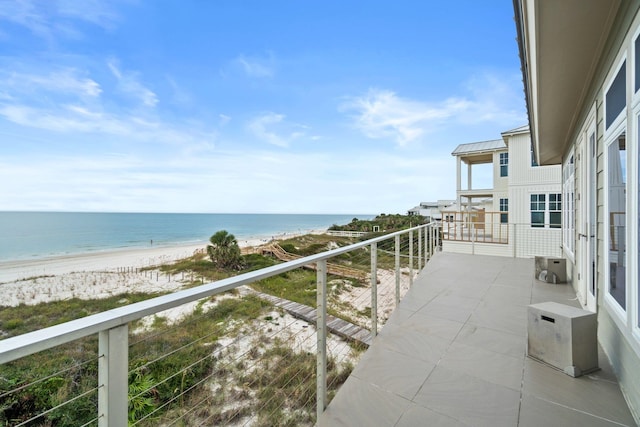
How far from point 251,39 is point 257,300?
447 inches

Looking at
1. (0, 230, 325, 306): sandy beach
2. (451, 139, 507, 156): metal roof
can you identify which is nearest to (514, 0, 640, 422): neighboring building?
(451, 139, 507, 156): metal roof

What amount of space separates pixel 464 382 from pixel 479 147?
541 inches

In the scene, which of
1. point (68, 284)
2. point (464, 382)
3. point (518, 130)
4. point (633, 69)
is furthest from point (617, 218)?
point (68, 284)

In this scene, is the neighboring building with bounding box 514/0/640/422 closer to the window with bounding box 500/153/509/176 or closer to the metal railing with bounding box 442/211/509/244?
the metal railing with bounding box 442/211/509/244

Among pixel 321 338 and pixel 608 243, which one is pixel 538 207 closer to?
pixel 608 243

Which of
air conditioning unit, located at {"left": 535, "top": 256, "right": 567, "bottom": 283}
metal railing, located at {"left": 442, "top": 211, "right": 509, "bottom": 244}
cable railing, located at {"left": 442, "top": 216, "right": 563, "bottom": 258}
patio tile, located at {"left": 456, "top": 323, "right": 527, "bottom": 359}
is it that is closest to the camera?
patio tile, located at {"left": 456, "top": 323, "right": 527, "bottom": 359}

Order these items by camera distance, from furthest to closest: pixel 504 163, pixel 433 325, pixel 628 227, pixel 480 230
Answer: pixel 480 230 → pixel 504 163 → pixel 433 325 → pixel 628 227

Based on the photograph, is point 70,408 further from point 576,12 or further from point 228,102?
point 228,102

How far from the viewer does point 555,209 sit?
33.9 feet

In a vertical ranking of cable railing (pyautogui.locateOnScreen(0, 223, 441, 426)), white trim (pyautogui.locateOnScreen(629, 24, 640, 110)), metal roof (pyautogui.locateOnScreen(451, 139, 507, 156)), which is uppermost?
metal roof (pyautogui.locateOnScreen(451, 139, 507, 156))

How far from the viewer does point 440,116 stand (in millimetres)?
12344

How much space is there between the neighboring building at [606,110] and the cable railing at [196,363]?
1.78 meters

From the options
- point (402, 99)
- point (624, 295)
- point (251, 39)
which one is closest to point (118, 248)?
point (251, 39)

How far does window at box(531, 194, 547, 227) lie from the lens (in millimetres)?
10578
